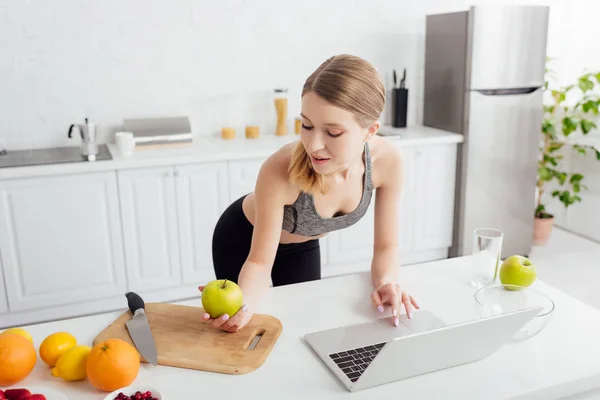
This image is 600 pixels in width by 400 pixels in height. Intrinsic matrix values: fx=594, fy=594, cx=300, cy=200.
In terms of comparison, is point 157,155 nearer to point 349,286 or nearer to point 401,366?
point 349,286

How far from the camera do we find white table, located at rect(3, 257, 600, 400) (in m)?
1.13

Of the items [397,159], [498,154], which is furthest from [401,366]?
[498,154]

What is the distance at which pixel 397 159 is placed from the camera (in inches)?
68.1

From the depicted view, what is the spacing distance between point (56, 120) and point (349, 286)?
2.37m

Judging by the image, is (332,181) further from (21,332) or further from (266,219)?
(21,332)

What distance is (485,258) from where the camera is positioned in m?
1.59

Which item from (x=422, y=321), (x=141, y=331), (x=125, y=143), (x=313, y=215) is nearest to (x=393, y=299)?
(x=422, y=321)

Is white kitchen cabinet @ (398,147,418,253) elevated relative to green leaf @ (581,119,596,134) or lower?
lower

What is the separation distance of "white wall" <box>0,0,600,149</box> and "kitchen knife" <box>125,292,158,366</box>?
7.24 ft

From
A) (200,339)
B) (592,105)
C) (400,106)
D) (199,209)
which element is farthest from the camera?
(400,106)

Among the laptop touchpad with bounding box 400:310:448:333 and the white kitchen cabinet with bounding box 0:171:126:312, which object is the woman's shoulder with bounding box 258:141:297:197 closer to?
the laptop touchpad with bounding box 400:310:448:333

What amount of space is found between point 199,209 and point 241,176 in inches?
11.1

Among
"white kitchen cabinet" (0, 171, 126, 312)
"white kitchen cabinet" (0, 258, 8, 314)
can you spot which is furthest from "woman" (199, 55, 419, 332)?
"white kitchen cabinet" (0, 258, 8, 314)

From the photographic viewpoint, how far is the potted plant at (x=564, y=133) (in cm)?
382
